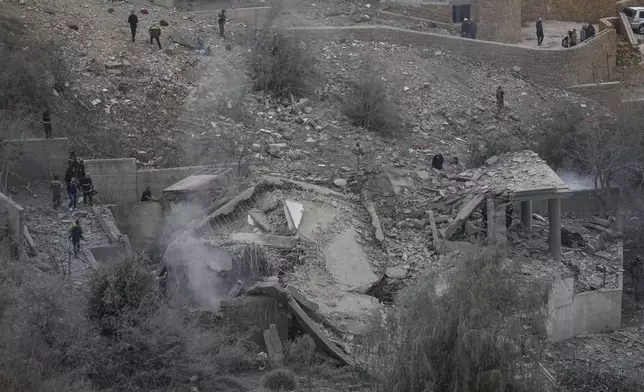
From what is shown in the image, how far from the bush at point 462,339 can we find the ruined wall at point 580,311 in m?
4.81

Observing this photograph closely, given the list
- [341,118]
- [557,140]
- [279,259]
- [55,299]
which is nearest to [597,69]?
[557,140]

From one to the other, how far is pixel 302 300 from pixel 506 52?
13.2 meters

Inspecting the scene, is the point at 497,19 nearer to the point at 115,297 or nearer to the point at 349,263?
the point at 349,263

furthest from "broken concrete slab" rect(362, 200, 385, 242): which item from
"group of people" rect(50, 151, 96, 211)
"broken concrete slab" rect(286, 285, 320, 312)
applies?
"group of people" rect(50, 151, 96, 211)

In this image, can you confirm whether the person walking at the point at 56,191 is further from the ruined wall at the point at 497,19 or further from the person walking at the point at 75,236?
the ruined wall at the point at 497,19

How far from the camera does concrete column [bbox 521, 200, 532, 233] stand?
23766 mm

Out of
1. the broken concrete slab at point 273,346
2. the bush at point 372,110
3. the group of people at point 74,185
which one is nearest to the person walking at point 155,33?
the bush at point 372,110

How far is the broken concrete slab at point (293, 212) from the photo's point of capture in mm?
21469

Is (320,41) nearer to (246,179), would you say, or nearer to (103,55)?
(103,55)

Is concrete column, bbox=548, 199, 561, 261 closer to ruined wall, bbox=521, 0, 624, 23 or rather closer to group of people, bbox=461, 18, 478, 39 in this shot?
group of people, bbox=461, 18, 478, 39

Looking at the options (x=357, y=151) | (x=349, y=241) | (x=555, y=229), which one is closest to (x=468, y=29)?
(x=357, y=151)

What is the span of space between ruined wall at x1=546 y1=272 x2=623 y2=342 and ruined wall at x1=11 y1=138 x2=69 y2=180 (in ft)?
27.7

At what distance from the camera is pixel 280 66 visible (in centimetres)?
2741

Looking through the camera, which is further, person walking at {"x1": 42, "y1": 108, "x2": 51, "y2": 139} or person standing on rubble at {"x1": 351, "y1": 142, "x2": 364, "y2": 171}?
person standing on rubble at {"x1": 351, "y1": 142, "x2": 364, "y2": 171}
